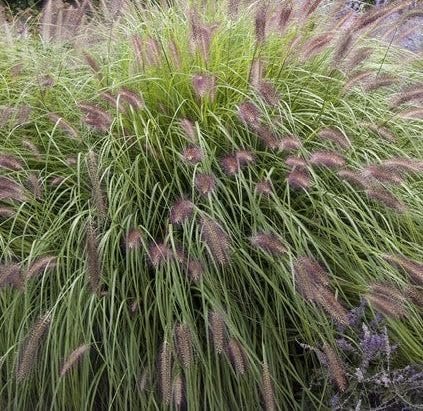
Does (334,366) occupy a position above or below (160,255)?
below

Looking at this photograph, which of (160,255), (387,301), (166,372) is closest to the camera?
(166,372)

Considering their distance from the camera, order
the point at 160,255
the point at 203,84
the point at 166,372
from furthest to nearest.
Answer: the point at 203,84
the point at 160,255
the point at 166,372

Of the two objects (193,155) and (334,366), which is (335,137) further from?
(334,366)

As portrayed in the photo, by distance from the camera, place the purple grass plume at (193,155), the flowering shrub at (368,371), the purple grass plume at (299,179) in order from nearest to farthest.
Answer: the flowering shrub at (368,371), the purple grass plume at (299,179), the purple grass plume at (193,155)

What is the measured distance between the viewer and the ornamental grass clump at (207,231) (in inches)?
92.8

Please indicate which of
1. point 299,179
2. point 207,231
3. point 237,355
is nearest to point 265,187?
point 299,179

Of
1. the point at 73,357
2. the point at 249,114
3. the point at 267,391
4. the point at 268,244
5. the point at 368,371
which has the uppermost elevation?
the point at 249,114

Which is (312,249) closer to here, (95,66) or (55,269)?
(55,269)

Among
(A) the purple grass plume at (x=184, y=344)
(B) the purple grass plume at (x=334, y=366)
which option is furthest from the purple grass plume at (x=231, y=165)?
(B) the purple grass plume at (x=334, y=366)

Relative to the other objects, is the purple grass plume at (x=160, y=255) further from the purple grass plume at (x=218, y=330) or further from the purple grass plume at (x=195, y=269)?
the purple grass plume at (x=218, y=330)

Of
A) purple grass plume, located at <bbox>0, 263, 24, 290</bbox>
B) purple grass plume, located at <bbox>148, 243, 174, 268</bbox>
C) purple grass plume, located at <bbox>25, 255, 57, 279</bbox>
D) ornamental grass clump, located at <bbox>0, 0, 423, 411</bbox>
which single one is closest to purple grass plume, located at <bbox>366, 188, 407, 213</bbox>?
ornamental grass clump, located at <bbox>0, 0, 423, 411</bbox>

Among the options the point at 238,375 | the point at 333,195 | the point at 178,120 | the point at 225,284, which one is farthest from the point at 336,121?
the point at 238,375

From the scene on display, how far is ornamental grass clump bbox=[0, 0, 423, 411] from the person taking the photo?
236 centimetres

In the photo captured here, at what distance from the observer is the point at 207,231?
2.25m
